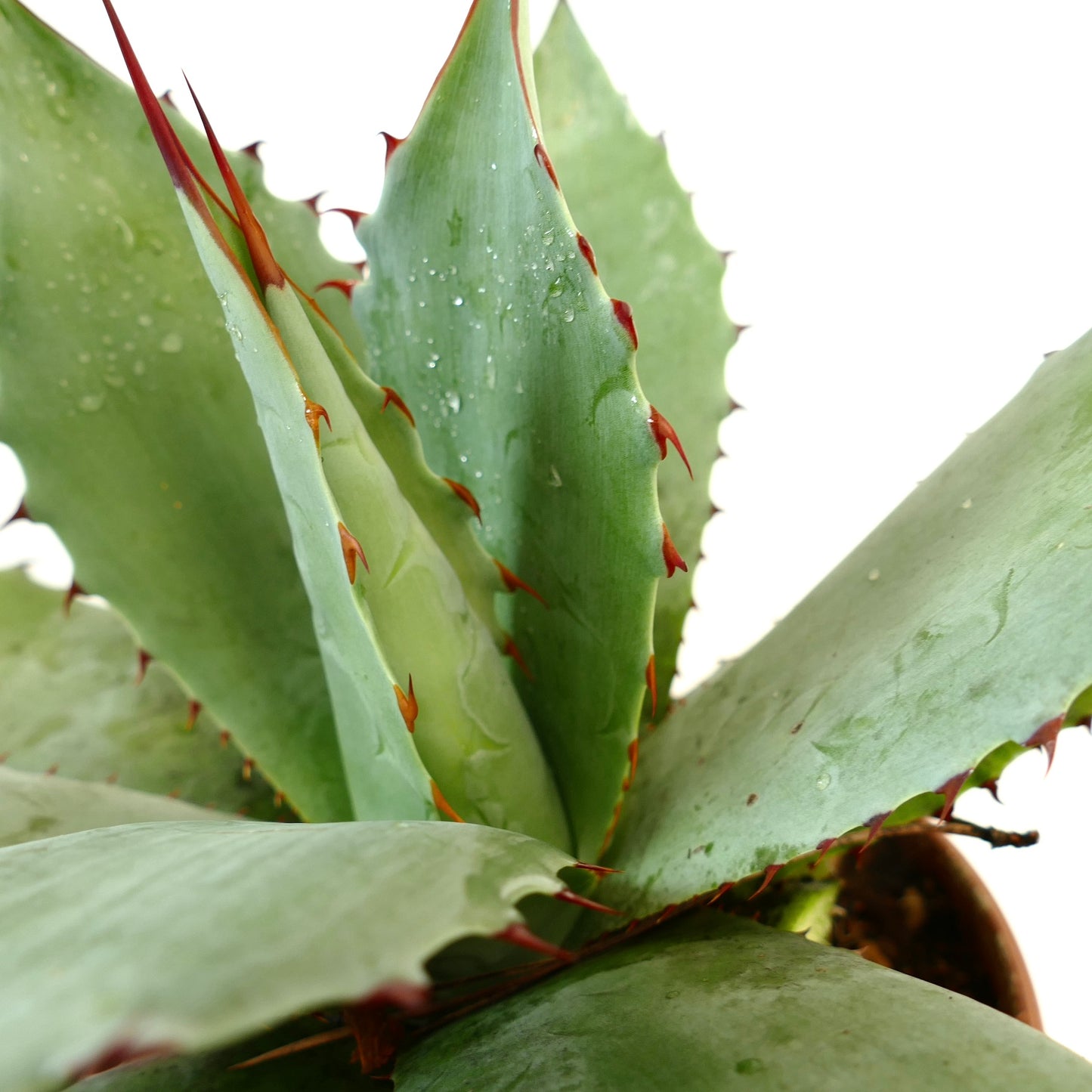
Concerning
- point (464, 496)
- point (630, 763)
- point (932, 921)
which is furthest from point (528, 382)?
point (932, 921)

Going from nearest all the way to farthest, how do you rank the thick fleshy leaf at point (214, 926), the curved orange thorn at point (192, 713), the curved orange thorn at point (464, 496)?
the thick fleshy leaf at point (214, 926) → the curved orange thorn at point (464, 496) → the curved orange thorn at point (192, 713)

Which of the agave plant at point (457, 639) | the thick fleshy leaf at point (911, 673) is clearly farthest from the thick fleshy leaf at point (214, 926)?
the thick fleshy leaf at point (911, 673)

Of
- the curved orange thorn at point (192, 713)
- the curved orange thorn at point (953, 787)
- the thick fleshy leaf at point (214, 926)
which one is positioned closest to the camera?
the thick fleshy leaf at point (214, 926)

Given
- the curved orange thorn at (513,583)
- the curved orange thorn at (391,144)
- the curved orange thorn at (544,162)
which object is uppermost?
the curved orange thorn at (391,144)

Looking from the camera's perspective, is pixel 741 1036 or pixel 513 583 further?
pixel 513 583

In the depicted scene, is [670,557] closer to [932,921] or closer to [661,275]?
[661,275]

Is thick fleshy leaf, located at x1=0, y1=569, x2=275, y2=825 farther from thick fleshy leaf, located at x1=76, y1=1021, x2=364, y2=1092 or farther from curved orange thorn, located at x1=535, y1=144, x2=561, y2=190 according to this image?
curved orange thorn, located at x1=535, y1=144, x2=561, y2=190

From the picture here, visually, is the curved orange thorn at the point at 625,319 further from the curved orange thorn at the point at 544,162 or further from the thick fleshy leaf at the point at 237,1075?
the thick fleshy leaf at the point at 237,1075

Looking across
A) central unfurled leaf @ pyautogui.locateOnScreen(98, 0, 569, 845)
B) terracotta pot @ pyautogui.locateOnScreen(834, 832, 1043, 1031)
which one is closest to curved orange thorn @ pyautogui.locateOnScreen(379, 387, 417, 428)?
central unfurled leaf @ pyautogui.locateOnScreen(98, 0, 569, 845)
